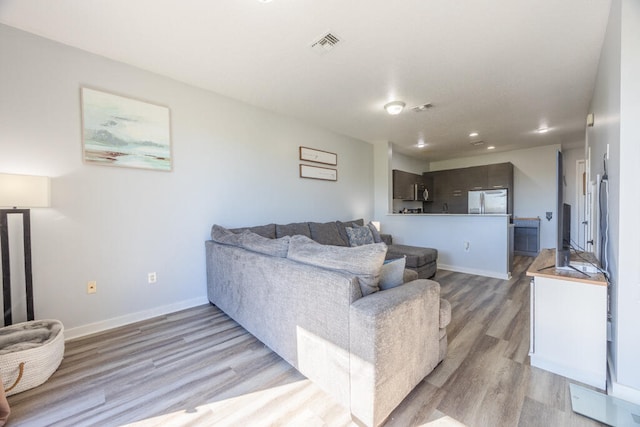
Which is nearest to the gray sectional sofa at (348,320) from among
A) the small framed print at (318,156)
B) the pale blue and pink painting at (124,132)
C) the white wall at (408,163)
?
the pale blue and pink painting at (124,132)

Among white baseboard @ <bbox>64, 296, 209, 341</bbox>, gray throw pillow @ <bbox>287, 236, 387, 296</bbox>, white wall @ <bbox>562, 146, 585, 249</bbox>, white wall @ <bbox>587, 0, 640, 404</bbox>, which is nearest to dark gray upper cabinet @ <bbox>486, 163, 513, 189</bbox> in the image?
white wall @ <bbox>562, 146, 585, 249</bbox>

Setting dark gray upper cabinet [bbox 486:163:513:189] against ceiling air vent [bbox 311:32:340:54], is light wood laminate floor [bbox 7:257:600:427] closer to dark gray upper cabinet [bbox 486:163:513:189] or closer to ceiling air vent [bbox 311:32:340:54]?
ceiling air vent [bbox 311:32:340:54]

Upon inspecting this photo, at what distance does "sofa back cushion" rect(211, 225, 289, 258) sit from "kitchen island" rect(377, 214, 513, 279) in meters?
3.54

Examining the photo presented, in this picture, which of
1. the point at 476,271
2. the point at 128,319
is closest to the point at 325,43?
the point at 128,319

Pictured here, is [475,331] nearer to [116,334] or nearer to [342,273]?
[342,273]

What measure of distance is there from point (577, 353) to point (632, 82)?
1.68 m

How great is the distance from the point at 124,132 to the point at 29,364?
1958 mm

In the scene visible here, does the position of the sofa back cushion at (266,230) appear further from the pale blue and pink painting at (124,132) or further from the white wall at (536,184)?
the white wall at (536,184)

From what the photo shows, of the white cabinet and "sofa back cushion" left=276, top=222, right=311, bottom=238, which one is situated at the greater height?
"sofa back cushion" left=276, top=222, right=311, bottom=238

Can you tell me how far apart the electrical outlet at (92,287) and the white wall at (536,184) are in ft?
25.7

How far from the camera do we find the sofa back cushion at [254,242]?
203 cm

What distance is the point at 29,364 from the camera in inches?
64.1

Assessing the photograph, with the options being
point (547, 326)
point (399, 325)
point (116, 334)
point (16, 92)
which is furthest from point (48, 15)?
point (547, 326)

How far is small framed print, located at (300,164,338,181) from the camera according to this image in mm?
4215
